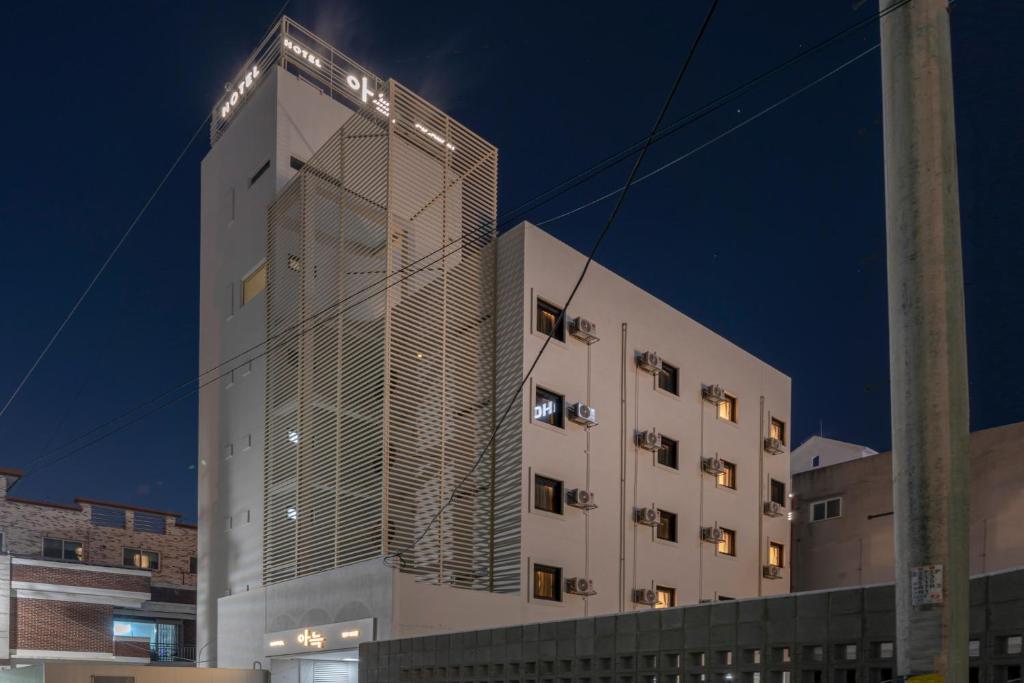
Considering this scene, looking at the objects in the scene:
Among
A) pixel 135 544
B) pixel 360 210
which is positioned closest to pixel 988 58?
pixel 360 210

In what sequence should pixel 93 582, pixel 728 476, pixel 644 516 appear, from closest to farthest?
pixel 644 516 → pixel 728 476 → pixel 93 582

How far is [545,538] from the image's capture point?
923 inches

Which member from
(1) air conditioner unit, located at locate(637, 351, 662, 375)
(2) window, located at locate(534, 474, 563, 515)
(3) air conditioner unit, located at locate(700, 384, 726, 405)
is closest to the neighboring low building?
(3) air conditioner unit, located at locate(700, 384, 726, 405)

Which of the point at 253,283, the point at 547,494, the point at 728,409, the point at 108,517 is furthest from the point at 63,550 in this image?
the point at 728,409

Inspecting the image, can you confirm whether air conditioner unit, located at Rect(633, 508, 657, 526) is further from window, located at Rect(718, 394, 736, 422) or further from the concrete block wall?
the concrete block wall

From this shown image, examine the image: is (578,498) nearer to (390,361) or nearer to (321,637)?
(390,361)

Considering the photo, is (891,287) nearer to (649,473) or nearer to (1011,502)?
(649,473)

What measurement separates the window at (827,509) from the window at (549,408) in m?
13.7

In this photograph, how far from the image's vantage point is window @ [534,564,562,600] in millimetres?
23094

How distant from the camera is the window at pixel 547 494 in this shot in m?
23.7

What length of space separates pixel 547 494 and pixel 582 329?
4215mm

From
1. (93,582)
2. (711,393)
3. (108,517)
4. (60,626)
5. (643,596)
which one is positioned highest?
(711,393)

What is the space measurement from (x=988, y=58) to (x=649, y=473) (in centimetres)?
1790

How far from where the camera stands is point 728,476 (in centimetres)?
3122
